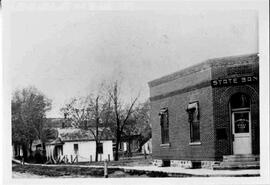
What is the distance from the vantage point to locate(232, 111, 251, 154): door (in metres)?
17.4

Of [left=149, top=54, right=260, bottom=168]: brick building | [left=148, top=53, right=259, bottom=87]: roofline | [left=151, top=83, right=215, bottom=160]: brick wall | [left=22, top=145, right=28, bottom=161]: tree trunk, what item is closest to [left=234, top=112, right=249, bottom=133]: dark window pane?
[left=149, top=54, right=260, bottom=168]: brick building

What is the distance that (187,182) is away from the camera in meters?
17.2

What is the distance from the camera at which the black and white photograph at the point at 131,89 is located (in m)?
17.2

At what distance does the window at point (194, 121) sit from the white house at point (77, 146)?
4.73 ft

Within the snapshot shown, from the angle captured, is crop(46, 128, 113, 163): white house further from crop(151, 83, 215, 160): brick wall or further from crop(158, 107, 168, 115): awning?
crop(158, 107, 168, 115): awning

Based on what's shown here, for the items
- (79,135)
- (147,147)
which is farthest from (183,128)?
(79,135)

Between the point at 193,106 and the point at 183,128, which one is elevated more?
the point at 193,106

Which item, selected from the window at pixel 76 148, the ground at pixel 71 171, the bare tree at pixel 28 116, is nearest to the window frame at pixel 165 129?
the ground at pixel 71 171

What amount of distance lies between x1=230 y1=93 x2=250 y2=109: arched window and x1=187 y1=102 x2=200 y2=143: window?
628 millimetres

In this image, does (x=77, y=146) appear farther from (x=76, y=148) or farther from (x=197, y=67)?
(x=197, y=67)

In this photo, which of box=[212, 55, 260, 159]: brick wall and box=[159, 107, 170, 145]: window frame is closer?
box=[212, 55, 260, 159]: brick wall

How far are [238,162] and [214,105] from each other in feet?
3.51

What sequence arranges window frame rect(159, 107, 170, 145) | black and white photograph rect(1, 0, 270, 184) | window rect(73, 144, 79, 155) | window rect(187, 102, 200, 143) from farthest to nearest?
window frame rect(159, 107, 170, 145) < window rect(73, 144, 79, 155) < window rect(187, 102, 200, 143) < black and white photograph rect(1, 0, 270, 184)

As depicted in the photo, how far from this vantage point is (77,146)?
698 inches
